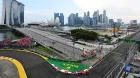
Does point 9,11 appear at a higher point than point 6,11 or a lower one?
higher

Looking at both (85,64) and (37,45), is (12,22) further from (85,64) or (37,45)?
(85,64)

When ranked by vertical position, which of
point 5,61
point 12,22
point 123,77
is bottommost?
point 123,77

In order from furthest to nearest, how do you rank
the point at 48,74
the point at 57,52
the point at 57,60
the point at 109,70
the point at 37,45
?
the point at 37,45 → the point at 57,52 → the point at 57,60 → the point at 109,70 → the point at 48,74

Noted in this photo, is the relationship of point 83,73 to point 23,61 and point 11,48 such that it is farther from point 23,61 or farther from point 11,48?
point 11,48

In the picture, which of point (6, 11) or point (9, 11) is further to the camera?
point (9, 11)

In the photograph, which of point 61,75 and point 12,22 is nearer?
point 61,75

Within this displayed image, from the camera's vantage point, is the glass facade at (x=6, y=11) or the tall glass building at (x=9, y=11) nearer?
the glass facade at (x=6, y=11)

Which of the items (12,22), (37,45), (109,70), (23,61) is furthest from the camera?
(12,22)

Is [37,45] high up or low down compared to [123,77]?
up

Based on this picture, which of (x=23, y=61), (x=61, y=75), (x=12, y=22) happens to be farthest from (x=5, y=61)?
(x=12, y=22)

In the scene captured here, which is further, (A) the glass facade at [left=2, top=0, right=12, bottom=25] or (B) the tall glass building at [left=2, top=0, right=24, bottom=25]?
(B) the tall glass building at [left=2, top=0, right=24, bottom=25]
